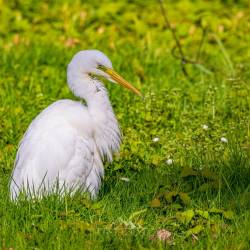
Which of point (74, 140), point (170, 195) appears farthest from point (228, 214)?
point (74, 140)

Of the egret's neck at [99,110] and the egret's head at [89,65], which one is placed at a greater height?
the egret's head at [89,65]

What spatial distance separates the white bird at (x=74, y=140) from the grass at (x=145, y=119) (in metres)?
0.16

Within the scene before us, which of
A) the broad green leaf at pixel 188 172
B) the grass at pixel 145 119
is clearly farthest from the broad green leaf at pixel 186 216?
the broad green leaf at pixel 188 172

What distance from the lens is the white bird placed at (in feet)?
18.6

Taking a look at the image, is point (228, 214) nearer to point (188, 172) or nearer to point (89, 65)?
point (188, 172)

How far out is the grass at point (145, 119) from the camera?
16.8ft

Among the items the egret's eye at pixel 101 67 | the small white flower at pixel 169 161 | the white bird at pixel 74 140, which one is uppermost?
the egret's eye at pixel 101 67

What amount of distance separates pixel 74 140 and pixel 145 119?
1.69 metres

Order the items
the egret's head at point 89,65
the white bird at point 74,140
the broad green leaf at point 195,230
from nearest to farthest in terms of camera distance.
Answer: the broad green leaf at point 195,230
the white bird at point 74,140
the egret's head at point 89,65

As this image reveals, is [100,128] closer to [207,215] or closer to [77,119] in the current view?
[77,119]

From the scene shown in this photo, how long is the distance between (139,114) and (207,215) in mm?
2469

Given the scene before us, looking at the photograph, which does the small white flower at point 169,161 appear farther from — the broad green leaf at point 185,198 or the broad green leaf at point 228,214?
the broad green leaf at point 228,214

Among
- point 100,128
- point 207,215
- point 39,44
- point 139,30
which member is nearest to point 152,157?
point 100,128

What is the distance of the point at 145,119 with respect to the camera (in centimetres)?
751
